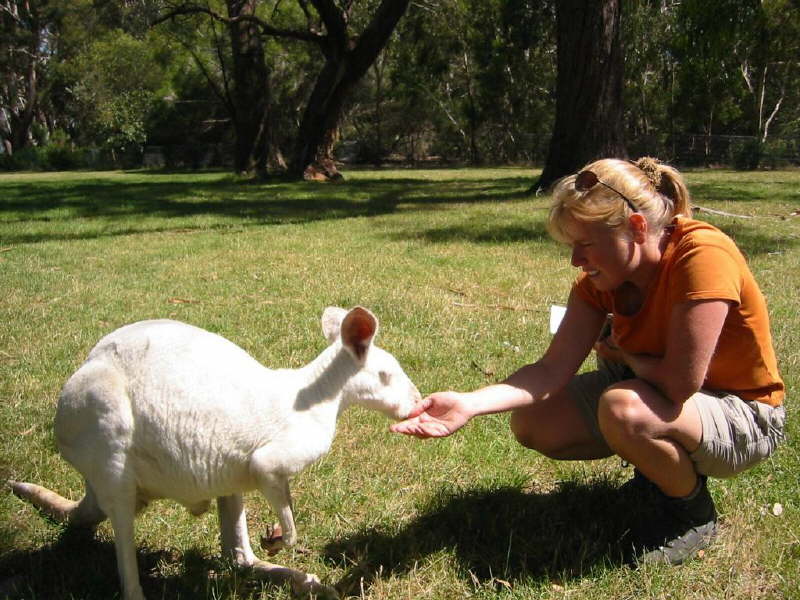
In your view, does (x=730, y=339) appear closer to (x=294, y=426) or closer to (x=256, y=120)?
(x=294, y=426)

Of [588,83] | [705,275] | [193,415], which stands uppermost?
[588,83]

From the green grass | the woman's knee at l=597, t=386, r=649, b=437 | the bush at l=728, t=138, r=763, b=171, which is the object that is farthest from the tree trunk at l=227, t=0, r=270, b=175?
the woman's knee at l=597, t=386, r=649, b=437

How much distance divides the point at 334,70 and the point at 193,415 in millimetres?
16025

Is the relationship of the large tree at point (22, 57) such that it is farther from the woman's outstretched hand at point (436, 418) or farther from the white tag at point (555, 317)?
the woman's outstretched hand at point (436, 418)

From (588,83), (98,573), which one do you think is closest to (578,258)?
(98,573)

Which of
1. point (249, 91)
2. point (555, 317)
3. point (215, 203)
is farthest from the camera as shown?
point (249, 91)

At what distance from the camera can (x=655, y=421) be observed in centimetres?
229

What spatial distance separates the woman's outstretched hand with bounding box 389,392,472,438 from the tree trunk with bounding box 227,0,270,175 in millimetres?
17142

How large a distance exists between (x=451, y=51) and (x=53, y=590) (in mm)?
31776

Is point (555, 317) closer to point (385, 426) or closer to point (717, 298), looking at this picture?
point (385, 426)

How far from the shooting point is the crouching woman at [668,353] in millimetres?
2258

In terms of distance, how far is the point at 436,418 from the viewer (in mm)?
2369

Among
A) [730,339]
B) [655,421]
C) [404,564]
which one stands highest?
[730,339]

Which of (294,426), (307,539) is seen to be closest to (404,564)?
(307,539)
